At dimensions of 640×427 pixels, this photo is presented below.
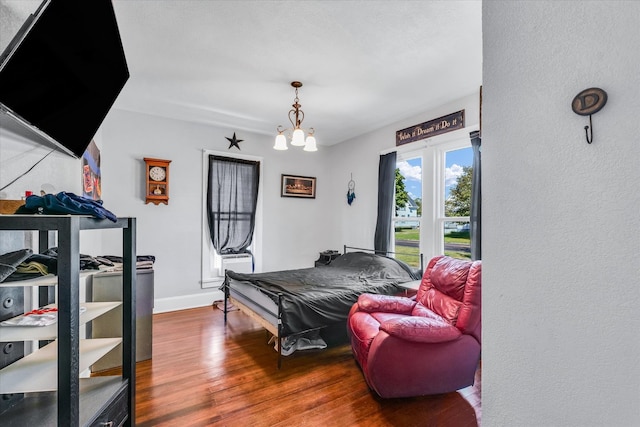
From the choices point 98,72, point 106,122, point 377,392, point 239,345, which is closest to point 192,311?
point 239,345

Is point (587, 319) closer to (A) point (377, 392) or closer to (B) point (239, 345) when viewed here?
(A) point (377, 392)

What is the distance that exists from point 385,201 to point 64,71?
3.55m

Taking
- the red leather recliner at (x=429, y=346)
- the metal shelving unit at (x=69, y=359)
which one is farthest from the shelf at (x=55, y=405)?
the red leather recliner at (x=429, y=346)

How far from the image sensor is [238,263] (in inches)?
177

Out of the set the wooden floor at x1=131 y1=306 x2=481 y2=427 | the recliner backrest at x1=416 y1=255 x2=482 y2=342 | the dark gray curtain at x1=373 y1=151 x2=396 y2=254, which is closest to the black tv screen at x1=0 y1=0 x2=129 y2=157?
the wooden floor at x1=131 y1=306 x2=481 y2=427

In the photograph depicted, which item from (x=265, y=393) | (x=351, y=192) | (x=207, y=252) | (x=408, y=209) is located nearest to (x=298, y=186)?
(x=351, y=192)

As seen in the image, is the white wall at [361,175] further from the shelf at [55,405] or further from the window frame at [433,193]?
the shelf at [55,405]

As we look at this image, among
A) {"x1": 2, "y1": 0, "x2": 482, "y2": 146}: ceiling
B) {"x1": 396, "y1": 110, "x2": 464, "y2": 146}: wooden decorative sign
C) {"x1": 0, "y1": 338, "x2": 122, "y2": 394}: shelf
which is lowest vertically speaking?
{"x1": 0, "y1": 338, "x2": 122, "y2": 394}: shelf

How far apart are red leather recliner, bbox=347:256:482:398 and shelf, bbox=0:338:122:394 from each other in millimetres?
1586

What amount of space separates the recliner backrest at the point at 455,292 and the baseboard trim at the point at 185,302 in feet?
9.84

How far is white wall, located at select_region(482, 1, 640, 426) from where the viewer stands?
0.66 meters

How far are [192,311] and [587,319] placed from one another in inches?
165

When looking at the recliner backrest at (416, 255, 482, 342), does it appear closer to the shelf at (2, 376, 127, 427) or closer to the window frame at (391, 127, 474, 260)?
the window frame at (391, 127, 474, 260)

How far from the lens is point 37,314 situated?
1.33 m
